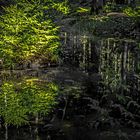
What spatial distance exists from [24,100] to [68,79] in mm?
2718

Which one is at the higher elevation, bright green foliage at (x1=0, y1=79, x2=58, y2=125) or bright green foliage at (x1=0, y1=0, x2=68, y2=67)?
bright green foliage at (x1=0, y1=0, x2=68, y2=67)

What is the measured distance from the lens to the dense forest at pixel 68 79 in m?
7.55

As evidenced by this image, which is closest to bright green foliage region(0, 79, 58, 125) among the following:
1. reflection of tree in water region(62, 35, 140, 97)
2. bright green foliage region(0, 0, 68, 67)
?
bright green foliage region(0, 0, 68, 67)

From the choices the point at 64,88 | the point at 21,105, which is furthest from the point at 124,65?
the point at 21,105

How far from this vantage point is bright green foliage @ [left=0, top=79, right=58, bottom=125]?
7770mm

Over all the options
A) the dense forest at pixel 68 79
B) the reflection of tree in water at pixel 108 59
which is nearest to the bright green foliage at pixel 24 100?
the dense forest at pixel 68 79

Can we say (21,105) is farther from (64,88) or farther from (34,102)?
(64,88)

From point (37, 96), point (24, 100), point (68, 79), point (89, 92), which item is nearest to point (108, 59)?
point (68, 79)

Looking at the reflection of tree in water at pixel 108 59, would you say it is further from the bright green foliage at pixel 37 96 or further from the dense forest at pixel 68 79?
the bright green foliage at pixel 37 96

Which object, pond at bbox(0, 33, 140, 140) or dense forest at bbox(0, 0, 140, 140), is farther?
dense forest at bbox(0, 0, 140, 140)

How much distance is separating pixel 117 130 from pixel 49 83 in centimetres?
365

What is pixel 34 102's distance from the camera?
8.46 m

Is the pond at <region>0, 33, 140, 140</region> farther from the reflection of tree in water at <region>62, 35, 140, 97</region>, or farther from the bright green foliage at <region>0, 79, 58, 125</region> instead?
the bright green foliage at <region>0, 79, 58, 125</region>

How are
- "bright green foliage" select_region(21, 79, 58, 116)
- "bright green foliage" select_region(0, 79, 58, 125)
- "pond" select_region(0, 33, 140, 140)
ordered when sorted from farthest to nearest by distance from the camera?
"bright green foliage" select_region(21, 79, 58, 116) → "bright green foliage" select_region(0, 79, 58, 125) → "pond" select_region(0, 33, 140, 140)
